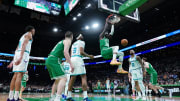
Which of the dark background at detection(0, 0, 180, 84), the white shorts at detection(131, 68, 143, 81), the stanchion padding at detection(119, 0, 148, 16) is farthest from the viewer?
the dark background at detection(0, 0, 180, 84)

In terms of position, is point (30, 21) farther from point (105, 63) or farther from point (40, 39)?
point (105, 63)

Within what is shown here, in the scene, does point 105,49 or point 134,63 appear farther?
point 134,63

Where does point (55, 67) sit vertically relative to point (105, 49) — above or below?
below

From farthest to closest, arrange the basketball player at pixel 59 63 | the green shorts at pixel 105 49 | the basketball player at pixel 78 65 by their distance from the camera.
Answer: the green shorts at pixel 105 49, the basketball player at pixel 78 65, the basketball player at pixel 59 63

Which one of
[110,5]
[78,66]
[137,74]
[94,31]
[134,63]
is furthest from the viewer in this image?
[94,31]

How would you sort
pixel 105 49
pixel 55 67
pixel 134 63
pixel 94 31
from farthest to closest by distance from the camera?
1. pixel 94 31
2. pixel 134 63
3. pixel 105 49
4. pixel 55 67

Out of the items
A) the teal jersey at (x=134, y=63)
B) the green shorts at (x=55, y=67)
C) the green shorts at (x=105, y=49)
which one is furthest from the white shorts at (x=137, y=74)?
the green shorts at (x=55, y=67)

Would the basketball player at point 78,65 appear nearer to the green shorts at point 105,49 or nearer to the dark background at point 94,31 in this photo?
the green shorts at point 105,49

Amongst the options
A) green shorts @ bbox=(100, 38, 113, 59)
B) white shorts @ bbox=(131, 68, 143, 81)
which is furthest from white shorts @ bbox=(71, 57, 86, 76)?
white shorts @ bbox=(131, 68, 143, 81)

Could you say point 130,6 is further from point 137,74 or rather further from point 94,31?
point 94,31

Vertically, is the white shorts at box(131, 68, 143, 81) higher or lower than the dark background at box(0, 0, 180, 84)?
lower

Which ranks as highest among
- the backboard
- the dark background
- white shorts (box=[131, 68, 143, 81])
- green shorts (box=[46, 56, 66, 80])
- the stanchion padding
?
the dark background

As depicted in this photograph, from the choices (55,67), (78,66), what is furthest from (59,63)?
(78,66)

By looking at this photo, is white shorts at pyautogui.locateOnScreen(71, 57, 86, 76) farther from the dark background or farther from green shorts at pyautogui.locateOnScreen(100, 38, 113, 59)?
the dark background
